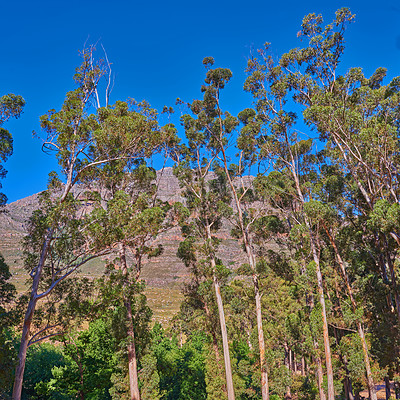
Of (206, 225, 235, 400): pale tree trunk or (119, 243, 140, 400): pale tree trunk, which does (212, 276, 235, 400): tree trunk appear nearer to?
(206, 225, 235, 400): pale tree trunk

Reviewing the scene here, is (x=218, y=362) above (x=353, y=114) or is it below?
below

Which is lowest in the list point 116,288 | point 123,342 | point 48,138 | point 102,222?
point 123,342

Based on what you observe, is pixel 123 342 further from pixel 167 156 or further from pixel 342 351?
pixel 342 351

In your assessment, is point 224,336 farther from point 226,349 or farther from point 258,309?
point 258,309

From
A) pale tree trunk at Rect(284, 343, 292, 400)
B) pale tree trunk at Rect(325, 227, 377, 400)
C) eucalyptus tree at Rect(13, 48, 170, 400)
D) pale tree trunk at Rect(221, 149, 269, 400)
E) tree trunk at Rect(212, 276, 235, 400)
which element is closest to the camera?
eucalyptus tree at Rect(13, 48, 170, 400)

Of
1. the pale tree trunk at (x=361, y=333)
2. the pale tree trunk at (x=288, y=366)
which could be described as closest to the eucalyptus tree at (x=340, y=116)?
the pale tree trunk at (x=361, y=333)

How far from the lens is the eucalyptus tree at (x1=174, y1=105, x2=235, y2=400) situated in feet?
57.6

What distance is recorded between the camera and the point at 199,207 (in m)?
18.9

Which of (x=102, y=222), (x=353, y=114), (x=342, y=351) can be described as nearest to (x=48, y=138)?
(x=102, y=222)

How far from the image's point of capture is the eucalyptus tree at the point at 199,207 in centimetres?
1756

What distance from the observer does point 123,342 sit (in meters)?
13.2

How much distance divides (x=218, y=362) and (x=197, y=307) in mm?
3702

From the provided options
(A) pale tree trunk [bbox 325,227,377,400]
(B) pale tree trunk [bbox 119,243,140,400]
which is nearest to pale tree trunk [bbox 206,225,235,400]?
(B) pale tree trunk [bbox 119,243,140,400]

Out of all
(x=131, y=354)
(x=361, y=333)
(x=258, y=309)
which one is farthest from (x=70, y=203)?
(x=361, y=333)
